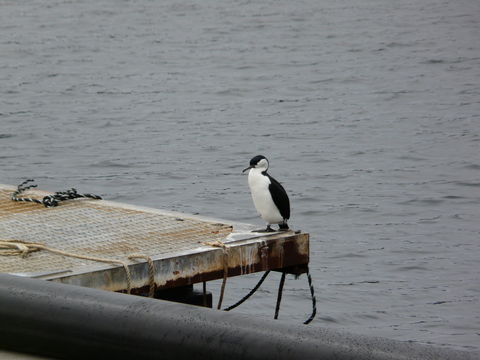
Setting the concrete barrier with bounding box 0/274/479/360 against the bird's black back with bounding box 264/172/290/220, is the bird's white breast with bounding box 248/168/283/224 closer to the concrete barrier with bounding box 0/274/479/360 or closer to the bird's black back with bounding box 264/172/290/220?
the bird's black back with bounding box 264/172/290/220

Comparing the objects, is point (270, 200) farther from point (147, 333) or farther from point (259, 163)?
point (147, 333)

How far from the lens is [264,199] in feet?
32.6

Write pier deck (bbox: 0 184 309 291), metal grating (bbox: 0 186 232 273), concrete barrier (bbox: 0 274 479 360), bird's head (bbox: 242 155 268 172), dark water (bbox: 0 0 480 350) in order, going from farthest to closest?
dark water (bbox: 0 0 480 350), bird's head (bbox: 242 155 268 172), metal grating (bbox: 0 186 232 273), pier deck (bbox: 0 184 309 291), concrete barrier (bbox: 0 274 479 360)

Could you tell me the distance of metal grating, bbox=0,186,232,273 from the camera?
28.1 feet

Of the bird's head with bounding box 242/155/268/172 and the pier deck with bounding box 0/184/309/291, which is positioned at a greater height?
the bird's head with bounding box 242/155/268/172

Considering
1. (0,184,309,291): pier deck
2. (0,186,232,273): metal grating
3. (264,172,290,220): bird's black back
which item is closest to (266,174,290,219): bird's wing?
(264,172,290,220): bird's black back

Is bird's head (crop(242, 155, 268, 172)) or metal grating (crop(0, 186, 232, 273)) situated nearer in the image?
metal grating (crop(0, 186, 232, 273))

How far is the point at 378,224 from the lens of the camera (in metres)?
18.6

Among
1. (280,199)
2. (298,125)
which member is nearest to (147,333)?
(280,199)

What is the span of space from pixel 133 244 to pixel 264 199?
1.45 m

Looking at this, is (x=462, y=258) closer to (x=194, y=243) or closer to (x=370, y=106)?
(x=194, y=243)

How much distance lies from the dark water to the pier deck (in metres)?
3.94

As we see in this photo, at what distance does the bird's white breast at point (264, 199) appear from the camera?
9875mm

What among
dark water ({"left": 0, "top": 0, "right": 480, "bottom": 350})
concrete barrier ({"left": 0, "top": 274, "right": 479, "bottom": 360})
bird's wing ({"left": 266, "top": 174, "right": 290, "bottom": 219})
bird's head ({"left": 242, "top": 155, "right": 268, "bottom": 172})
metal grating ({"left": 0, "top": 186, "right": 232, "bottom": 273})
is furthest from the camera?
dark water ({"left": 0, "top": 0, "right": 480, "bottom": 350})
